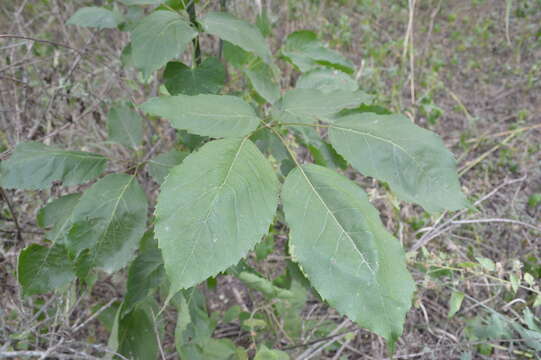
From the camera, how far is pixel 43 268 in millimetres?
962

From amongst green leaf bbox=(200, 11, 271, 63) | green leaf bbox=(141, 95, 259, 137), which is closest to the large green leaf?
green leaf bbox=(141, 95, 259, 137)

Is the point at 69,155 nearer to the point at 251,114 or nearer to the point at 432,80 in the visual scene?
the point at 251,114

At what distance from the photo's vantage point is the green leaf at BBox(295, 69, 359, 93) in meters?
1.12

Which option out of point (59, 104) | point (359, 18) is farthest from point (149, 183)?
point (359, 18)

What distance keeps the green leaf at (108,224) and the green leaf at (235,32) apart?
457 mm

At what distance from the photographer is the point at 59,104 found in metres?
1.89

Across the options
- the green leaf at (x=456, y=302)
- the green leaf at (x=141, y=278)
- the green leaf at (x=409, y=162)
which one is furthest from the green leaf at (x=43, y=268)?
the green leaf at (x=456, y=302)

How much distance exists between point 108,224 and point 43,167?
9.3 inches

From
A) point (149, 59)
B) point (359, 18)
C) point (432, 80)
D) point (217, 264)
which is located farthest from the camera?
point (359, 18)

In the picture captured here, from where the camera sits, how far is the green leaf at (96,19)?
116 centimetres

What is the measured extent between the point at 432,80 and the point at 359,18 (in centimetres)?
137

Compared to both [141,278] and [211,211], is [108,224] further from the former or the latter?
[211,211]

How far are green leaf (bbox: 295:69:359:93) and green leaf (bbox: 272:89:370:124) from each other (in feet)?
0.56

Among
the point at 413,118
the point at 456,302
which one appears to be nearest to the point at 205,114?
the point at 456,302
